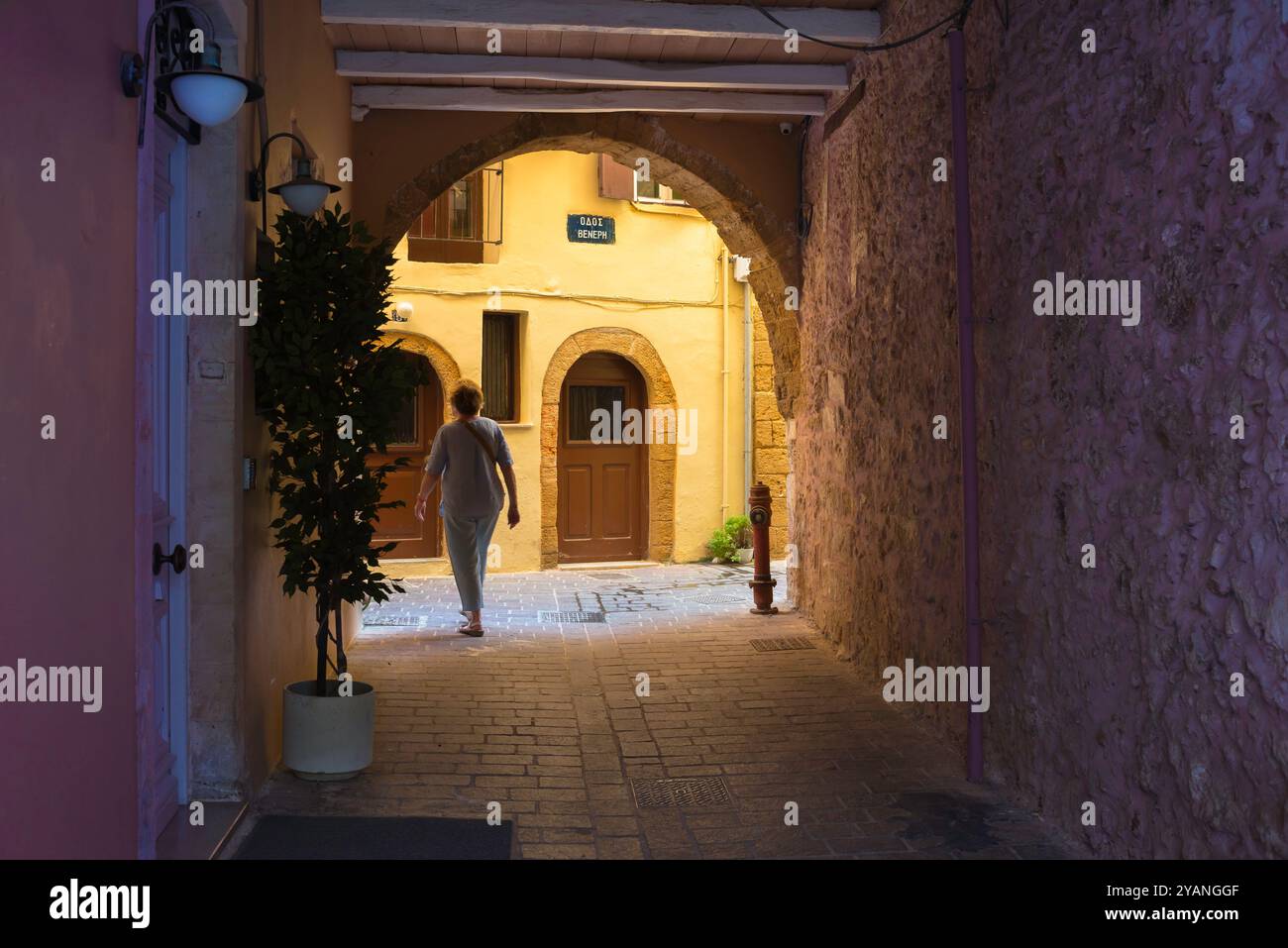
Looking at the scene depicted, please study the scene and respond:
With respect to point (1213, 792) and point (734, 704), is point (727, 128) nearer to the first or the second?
point (734, 704)

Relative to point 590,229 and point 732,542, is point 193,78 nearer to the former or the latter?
point 590,229

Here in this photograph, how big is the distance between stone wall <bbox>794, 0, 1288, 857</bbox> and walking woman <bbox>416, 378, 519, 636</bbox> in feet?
10.3

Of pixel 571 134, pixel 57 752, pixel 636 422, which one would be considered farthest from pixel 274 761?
pixel 636 422

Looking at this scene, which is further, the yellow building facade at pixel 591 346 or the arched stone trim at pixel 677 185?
the yellow building facade at pixel 591 346

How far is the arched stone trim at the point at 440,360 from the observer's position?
41.8 ft

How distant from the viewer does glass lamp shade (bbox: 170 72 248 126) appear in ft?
11.3

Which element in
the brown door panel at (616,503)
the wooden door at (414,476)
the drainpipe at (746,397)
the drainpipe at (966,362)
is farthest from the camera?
the drainpipe at (746,397)

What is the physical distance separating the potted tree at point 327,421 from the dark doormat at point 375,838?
0.51 meters

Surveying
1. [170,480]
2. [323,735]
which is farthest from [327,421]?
[323,735]

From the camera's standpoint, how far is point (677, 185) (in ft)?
30.8

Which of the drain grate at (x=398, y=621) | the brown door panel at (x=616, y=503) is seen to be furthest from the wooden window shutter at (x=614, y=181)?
the drain grate at (x=398, y=621)

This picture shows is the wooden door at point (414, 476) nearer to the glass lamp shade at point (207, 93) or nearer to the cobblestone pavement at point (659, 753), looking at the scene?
the cobblestone pavement at point (659, 753)

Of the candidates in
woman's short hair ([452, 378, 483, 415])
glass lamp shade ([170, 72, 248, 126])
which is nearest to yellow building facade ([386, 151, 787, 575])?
woman's short hair ([452, 378, 483, 415])

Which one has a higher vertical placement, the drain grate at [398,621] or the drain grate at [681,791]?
the drain grate at [398,621]
